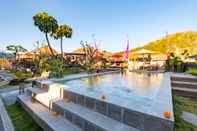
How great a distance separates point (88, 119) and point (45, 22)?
70.3 feet

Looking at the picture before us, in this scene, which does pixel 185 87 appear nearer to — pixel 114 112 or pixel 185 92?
pixel 185 92

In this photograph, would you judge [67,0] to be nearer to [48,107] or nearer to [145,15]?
[145,15]

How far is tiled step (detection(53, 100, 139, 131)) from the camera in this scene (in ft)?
8.63

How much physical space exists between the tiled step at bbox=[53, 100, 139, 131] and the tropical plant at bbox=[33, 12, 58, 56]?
61.3ft

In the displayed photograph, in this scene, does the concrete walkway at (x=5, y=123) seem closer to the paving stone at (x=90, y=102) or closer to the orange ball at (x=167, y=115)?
the paving stone at (x=90, y=102)

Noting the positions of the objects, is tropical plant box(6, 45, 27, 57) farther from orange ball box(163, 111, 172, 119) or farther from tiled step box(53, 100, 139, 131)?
orange ball box(163, 111, 172, 119)

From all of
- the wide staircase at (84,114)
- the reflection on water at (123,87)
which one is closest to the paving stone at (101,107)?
the wide staircase at (84,114)

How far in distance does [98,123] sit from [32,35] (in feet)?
92.1

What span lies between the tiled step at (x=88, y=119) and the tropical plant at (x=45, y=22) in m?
18.7

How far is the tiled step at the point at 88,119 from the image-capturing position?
2.63 meters

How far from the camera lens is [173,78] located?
8.02 metres

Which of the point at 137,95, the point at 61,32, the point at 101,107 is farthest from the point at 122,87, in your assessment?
the point at 61,32

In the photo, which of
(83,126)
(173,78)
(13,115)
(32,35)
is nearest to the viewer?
(83,126)

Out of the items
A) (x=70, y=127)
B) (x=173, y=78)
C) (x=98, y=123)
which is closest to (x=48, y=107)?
(x=70, y=127)
